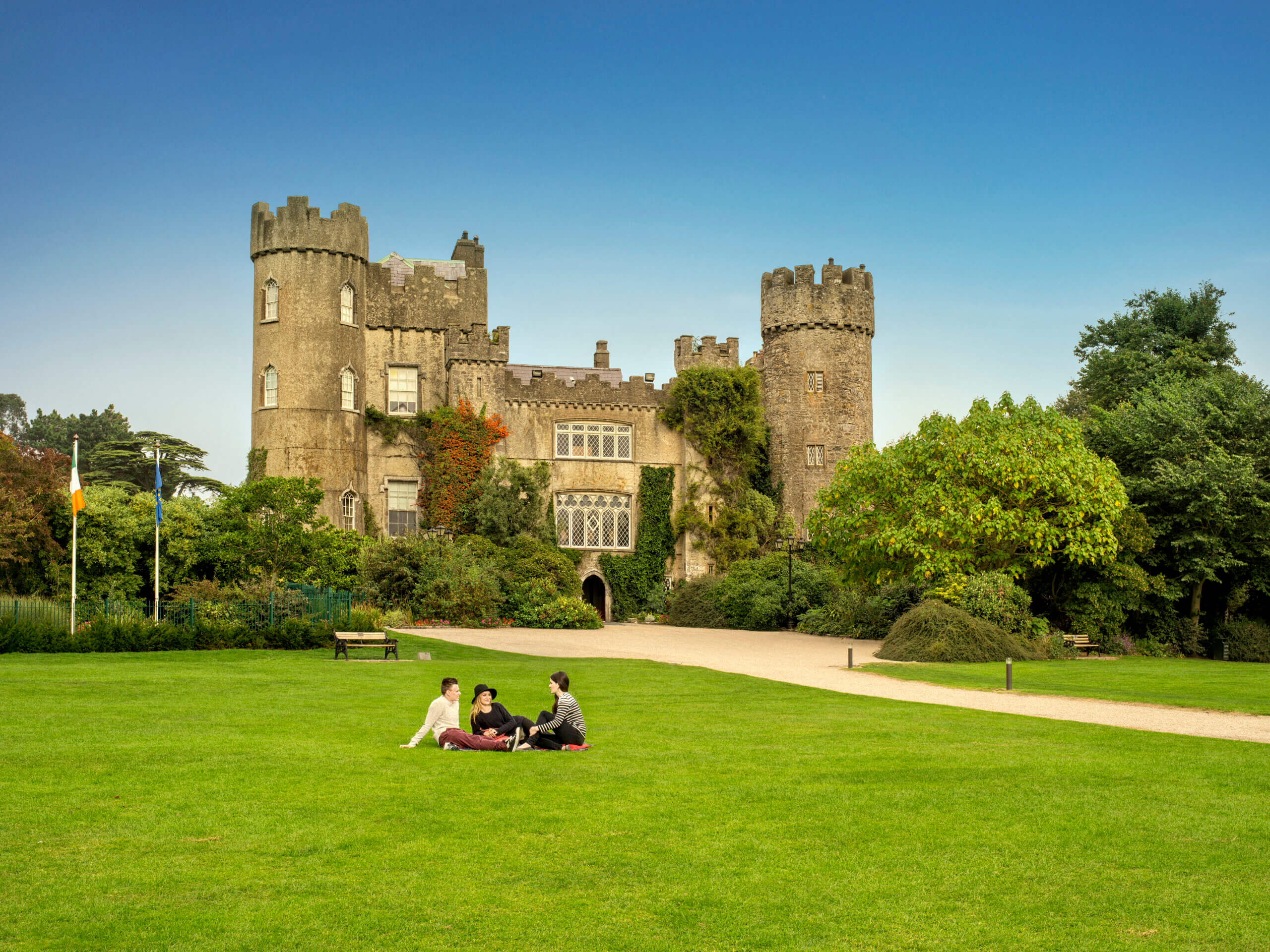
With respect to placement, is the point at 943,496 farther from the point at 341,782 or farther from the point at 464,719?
the point at 341,782

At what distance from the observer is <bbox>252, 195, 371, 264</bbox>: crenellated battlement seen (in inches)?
1556

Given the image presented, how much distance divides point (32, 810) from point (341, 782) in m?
2.42

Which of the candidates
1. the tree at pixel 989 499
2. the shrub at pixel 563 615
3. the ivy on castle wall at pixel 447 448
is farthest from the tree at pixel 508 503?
the tree at pixel 989 499

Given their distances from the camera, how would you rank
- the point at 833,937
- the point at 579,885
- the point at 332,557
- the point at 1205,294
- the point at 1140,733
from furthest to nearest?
1. the point at 1205,294
2. the point at 332,557
3. the point at 1140,733
4. the point at 579,885
5. the point at 833,937

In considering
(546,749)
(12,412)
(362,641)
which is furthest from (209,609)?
(12,412)

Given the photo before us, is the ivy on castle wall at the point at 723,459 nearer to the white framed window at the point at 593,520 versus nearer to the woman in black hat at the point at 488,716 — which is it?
the white framed window at the point at 593,520

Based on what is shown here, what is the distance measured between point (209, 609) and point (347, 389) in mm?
15555

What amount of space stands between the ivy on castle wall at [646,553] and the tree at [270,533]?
14074 mm

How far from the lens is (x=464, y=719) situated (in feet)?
46.9

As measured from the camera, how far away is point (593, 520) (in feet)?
140

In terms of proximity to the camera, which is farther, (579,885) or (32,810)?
(32,810)

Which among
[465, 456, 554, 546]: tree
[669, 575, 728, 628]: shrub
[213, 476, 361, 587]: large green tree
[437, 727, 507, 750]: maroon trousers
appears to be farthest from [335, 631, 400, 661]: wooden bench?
[669, 575, 728, 628]: shrub

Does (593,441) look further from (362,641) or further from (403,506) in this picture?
(362,641)

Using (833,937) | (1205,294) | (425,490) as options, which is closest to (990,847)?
(833,937)
